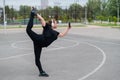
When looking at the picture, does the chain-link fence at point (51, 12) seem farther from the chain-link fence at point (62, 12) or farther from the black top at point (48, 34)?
the black top at point (48, 34)

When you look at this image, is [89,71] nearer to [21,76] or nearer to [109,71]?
[109,71]

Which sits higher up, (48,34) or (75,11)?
(75,11)

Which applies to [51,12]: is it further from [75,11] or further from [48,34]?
[48,34]

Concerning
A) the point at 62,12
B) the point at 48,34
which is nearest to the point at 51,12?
the point at 62,12

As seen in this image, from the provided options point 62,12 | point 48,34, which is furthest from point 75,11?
point 48,34

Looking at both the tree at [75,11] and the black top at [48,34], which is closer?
the black top at [48,34]

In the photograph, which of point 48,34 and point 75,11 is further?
point 75,11

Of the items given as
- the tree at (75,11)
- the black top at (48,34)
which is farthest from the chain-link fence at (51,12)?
the black top at (48,34)

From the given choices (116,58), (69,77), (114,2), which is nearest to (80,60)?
(116,58)

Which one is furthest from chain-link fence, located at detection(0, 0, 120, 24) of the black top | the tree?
the black top

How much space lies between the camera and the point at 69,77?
31.5 ft

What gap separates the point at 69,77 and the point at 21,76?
4.72 feet

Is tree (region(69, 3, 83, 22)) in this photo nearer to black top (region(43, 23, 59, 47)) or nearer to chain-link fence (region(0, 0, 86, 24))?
chain-link fence (region(0, 0, 86, 24))

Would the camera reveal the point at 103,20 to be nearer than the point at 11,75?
No
